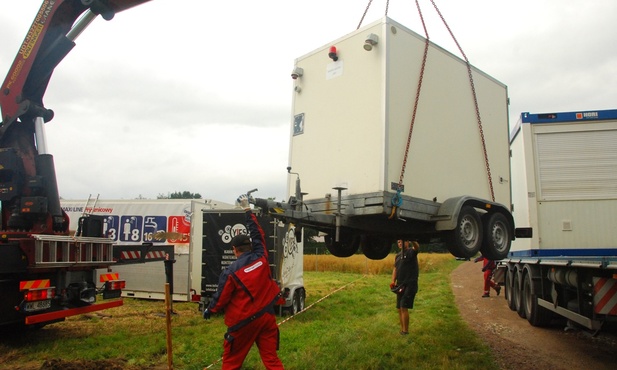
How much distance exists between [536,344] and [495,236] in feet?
10.7

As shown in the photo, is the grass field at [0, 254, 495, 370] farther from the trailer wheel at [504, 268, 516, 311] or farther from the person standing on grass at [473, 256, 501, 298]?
the person standing on grass at [473, 256, 501, 298]

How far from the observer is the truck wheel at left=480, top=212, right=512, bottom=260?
7.19 meters

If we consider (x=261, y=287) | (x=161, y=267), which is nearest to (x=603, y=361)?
(x=261, y=287)

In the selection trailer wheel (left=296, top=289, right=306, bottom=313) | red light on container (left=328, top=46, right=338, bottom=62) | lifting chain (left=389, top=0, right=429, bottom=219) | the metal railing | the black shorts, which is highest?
red light on container (left=328, top=46, right=338, bottom=62)

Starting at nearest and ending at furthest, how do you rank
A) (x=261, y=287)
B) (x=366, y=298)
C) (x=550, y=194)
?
(x=261, y=287)
(x=550, y=194)
(x=366, y=298)

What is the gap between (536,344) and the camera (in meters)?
9.37

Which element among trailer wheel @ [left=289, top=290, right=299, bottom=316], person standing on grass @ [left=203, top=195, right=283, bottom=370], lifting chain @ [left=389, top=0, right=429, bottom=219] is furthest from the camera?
trailer wheel @ [left=289, top=290, right=299, bottom=316]

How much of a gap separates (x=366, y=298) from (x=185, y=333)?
7.48 m

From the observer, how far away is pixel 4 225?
28.5 ft

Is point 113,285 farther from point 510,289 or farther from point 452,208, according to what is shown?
point 510,289

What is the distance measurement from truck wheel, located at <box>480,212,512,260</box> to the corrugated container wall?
421mm

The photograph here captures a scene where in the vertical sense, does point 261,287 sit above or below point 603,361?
above

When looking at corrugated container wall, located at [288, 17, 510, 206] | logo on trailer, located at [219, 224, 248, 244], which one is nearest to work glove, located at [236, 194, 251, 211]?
corrugated container wall, located at [288, 17, 510, 206]

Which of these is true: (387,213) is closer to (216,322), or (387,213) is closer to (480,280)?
(216,322)
